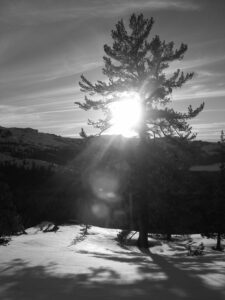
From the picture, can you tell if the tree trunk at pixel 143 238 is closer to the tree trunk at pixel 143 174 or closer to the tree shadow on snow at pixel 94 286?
the tree trunk at pixel 143 174

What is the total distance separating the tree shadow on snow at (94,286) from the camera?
5.53 m

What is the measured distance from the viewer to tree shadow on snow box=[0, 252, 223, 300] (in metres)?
→ 5.53

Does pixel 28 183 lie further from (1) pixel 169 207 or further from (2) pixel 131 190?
(2) pixel 131 190

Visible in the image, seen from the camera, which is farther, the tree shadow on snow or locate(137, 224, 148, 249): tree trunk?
locate(137, 224, 148, 249): tree trunk

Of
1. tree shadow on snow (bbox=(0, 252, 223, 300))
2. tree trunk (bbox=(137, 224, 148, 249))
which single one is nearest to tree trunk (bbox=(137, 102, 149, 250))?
tree trunk (bbox=(137, 224, 148, 249))

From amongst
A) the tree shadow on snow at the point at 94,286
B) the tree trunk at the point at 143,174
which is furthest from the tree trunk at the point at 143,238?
the tree shadow on snow at the point at 94,286

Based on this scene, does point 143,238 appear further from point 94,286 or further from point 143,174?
point 94,286

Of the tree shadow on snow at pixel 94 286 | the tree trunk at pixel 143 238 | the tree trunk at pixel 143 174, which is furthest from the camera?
the tree trunk at pixel 143 238

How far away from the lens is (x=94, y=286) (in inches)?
245

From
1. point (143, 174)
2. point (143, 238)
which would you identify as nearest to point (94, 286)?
point (143, 174)

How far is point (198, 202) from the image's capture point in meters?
40.3

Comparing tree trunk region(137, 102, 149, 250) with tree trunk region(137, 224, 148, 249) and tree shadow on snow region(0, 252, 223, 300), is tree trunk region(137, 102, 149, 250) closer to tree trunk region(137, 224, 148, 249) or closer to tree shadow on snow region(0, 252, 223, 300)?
tree trunk region(137, 224, 148, 249)

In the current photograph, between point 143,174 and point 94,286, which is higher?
point 143,174

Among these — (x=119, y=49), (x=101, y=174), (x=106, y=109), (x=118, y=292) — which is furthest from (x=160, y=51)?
(x=118, y=292)
